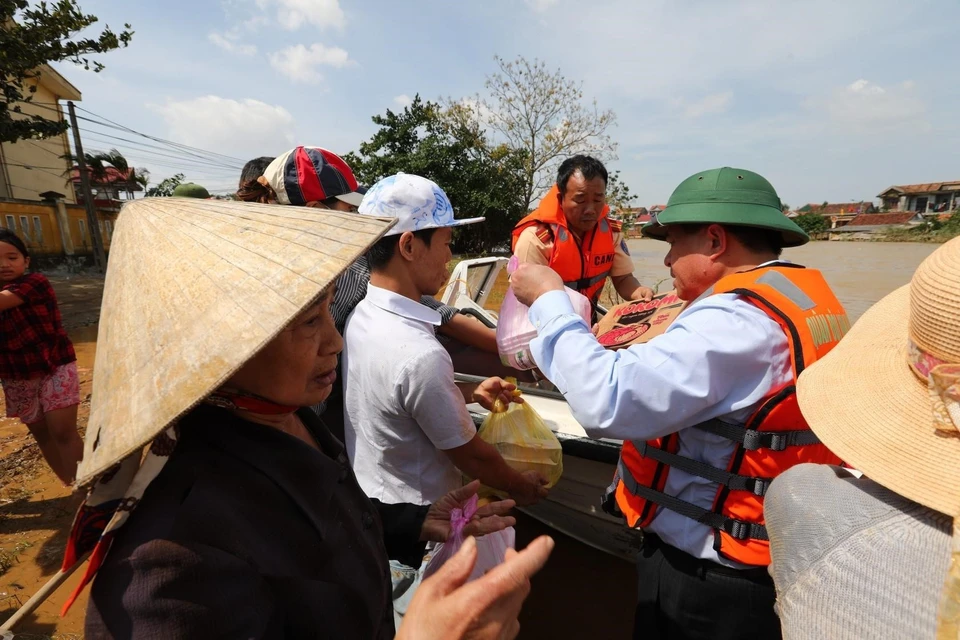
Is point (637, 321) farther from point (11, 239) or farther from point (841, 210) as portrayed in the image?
point (841, 210)

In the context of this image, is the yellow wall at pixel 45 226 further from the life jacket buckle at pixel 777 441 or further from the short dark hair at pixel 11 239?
the life jacket buckle at pixel 777 441

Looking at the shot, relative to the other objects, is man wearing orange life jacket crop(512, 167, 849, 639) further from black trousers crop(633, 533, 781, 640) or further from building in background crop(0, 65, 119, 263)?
building in background crop(0, 65, 119, 263)

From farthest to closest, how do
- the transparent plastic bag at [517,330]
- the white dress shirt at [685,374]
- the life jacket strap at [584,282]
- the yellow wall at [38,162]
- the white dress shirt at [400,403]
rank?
the yellow wall at [38,162] → the life jacket strap at [584,282] → the transparent plastic bag at [517,330] → the white dress shirt at [400,403] → the white dress shirt at [685,374]

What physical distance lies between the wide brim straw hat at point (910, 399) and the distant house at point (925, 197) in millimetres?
70487

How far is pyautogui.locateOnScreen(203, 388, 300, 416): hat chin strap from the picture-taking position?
91 centimetres

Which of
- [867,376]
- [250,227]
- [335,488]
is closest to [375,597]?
[335,488]

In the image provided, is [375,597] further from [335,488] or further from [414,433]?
[414,433]

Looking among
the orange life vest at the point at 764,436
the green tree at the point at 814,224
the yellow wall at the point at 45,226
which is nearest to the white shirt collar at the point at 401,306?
the orange life vest at the point at 764,436

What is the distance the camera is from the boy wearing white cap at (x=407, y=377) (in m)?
1.65

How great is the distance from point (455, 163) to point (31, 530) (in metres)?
19.4

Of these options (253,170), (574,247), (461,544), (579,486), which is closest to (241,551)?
A: (461,544)

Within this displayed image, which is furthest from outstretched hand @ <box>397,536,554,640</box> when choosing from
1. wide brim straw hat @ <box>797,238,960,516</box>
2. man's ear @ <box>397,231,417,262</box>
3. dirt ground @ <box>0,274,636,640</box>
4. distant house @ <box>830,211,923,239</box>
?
distant house @ <box>830,211,923,239</box>

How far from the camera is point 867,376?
0.96 m

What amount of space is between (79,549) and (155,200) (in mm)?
642
